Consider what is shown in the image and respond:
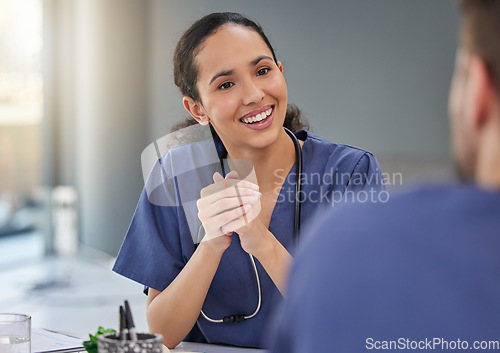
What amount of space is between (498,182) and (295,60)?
2.29m

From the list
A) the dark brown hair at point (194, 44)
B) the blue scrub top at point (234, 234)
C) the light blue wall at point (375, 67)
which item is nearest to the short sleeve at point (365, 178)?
the blue scrub top at point (234, 234)

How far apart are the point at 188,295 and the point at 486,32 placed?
2.74 ft

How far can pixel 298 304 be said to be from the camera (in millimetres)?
373

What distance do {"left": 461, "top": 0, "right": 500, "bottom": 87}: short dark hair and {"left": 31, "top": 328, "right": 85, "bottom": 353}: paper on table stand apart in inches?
29.8

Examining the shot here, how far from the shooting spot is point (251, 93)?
3.92ft

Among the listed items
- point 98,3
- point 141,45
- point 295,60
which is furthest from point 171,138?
point 98,3

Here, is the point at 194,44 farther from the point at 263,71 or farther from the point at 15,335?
the point at 15,335

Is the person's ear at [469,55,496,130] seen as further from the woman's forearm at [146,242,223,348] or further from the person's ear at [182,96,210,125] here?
the person's ear at [182,96,210,125]

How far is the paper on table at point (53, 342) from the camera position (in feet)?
3.15

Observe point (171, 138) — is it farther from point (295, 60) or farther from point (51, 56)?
point (51, 56)

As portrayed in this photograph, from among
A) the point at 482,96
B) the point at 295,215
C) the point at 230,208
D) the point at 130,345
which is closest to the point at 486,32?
the point at 482,96

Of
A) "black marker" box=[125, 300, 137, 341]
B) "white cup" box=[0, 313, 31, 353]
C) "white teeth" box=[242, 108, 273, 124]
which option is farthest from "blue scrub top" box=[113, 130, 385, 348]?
"black marker" box=[125, 300, 137, 341]

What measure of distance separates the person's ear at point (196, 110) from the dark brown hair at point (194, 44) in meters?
0.01

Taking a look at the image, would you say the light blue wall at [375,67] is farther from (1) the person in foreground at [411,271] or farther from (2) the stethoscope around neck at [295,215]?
(1) the person in foreground at [411,271]
